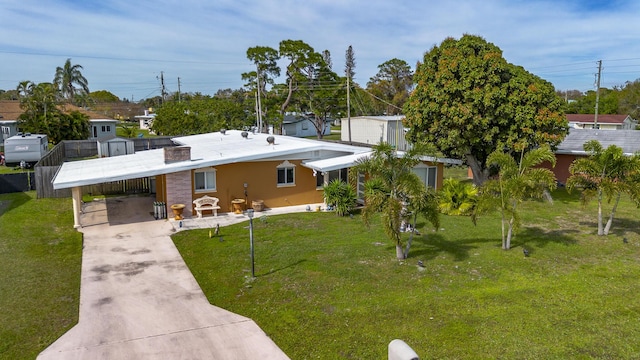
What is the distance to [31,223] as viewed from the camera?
18.0 meters

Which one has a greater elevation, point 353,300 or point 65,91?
point 65,91

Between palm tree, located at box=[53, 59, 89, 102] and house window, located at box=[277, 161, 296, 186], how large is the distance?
72372 millimetres

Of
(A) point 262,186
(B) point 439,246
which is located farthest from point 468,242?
(A) point 262,186

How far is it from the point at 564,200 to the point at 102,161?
885 inches

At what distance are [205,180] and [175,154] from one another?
1.66m

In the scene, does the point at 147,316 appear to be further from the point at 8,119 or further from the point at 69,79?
the point at 69,79

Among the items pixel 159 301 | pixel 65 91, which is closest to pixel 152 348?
pixel 159 301

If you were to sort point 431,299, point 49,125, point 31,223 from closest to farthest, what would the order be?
Result: point 431,299
point 31,223
point 49,125

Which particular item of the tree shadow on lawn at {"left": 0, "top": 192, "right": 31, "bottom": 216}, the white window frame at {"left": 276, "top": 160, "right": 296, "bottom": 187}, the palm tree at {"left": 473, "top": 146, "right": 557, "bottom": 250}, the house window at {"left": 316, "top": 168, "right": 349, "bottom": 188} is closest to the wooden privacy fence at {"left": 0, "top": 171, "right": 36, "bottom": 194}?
the tree shadow on lawn at {"left": 0, "top": 192, "right": 31, "bottom": 216}

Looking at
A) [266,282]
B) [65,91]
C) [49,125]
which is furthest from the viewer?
[65,91]

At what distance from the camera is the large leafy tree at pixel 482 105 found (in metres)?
21.4

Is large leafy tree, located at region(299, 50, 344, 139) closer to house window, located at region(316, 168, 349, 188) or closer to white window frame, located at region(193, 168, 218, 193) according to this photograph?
house window, located at region(316, 168, 349, 188)

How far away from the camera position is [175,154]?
1888 cm

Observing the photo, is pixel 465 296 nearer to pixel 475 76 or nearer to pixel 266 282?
pixel 266 282
